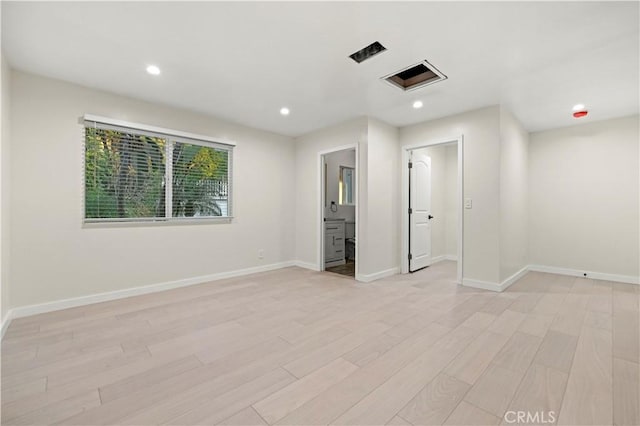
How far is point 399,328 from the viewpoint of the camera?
2479 millimetres

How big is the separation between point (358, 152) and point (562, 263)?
3.83 m

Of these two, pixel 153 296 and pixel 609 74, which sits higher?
pixel 609 74

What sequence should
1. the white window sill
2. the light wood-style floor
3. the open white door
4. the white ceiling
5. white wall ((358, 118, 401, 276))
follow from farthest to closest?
the open white door
white wall ((358, 118, 401, 276))
the white window sill
the white ceiling
the light wood-style floor

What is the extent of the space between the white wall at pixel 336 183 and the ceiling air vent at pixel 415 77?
2.70 metres

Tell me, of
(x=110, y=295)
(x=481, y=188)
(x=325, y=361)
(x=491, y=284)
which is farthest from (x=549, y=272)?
(x=110, y=295)

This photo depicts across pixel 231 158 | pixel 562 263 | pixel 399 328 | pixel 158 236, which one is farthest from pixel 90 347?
pixel 562 263

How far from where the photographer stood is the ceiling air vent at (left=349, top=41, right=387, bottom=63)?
2.34 m

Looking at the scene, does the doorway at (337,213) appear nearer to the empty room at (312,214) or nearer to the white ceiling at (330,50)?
the empty room at (312,214)

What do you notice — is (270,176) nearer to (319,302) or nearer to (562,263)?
(319,302)

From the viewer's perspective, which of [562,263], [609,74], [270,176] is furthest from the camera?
[270,176]

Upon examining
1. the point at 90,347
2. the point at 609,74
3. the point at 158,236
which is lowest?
the point at 90,347

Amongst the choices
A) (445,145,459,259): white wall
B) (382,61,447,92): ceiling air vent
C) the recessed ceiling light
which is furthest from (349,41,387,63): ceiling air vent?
(445,145,459,259): white wall

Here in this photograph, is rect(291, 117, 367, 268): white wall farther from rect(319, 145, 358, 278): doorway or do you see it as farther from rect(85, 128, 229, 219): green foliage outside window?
rect(85, 128, 229, 219): green foliage outside window

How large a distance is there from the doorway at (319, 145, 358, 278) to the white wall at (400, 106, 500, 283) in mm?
1684
